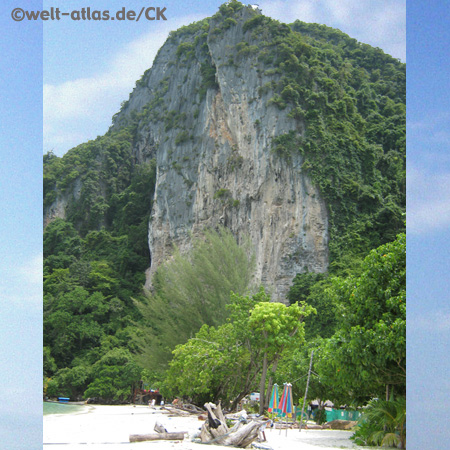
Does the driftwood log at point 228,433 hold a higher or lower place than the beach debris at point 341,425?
higher

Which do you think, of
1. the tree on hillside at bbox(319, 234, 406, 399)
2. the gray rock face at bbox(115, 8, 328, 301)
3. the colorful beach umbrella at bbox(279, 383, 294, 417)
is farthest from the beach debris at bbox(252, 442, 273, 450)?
the gray rock face at bbox(115, 8, 328, 301)

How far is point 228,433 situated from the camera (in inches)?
209

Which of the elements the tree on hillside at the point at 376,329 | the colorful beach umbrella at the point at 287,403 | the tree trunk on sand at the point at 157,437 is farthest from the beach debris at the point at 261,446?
the colorful beach umbrella at the point at 287,403

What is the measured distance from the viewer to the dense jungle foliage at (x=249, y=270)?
5836 mm

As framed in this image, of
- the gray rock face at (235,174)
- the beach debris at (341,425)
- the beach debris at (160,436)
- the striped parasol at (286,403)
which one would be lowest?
the beach debris at (341,425)

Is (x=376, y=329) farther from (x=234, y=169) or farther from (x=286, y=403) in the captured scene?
(x=234, y=169)

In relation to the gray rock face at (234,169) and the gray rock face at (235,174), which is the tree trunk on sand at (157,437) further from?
the gray rock face at (235,174)

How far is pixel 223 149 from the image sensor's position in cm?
2348


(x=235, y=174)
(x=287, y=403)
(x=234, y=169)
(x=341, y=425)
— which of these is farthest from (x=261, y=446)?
(x=234, y=169)

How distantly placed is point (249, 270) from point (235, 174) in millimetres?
7665

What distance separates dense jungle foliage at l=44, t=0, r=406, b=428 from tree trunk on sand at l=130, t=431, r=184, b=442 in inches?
71.6

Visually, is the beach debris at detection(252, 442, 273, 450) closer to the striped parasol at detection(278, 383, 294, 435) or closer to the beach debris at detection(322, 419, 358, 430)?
the striped parasol at detection(278, 383, 294, 435)

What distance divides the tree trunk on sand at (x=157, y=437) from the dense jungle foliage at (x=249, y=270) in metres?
1.82

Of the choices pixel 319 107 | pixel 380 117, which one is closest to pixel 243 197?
pixel 319 107
